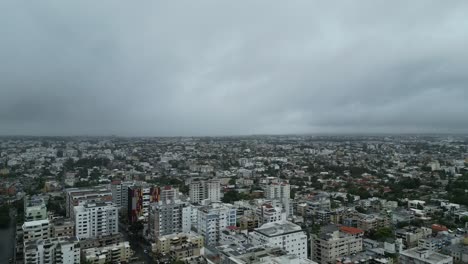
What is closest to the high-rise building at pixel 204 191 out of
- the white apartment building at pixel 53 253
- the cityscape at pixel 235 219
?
the cityscape at pixel 235 219

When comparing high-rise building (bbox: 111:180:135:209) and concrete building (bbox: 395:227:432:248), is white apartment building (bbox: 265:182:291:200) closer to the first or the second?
concrete building (bbox: 395:227:432:248)

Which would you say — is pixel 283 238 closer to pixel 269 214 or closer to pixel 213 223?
pixel 269 214

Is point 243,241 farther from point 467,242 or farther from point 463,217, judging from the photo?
point 463,217

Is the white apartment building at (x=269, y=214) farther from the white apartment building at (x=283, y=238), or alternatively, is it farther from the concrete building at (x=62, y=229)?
the concrete building at (x=62, y=229)

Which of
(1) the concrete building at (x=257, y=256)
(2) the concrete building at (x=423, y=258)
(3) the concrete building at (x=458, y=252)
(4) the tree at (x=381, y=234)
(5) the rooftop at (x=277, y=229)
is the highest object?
(1) the concrete building at (x=257, y=256)

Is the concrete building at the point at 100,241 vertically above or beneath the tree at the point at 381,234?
above
